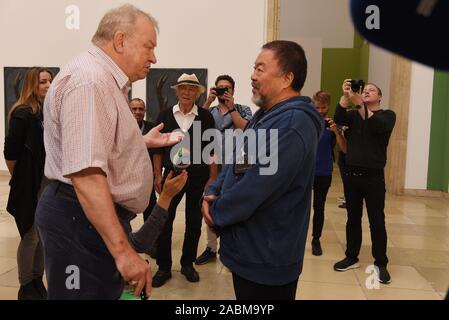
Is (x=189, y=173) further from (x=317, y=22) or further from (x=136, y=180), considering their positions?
(x=317, y=22)

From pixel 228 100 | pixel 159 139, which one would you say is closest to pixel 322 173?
pixel 228 100

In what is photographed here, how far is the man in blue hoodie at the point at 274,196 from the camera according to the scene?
1.96 metres

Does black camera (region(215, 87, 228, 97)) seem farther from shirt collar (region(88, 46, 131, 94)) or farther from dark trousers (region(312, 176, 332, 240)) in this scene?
shirt collar (region(88, 46, 131, 94))

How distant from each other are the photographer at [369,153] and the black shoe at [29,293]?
318 centimetres

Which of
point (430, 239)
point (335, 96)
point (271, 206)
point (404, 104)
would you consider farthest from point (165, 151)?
point (335, 96)

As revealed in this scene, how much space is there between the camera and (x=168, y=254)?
4227 mm

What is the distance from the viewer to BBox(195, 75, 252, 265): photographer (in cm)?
460

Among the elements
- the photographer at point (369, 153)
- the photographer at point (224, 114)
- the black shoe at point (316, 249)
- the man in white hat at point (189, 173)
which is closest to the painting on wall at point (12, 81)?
the photographer at point (224, 114)

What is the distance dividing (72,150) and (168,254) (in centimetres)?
285

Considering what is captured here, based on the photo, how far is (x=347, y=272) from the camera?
4.57 meters

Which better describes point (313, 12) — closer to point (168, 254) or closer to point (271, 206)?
point (168, 254)

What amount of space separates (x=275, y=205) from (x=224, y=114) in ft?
9.61

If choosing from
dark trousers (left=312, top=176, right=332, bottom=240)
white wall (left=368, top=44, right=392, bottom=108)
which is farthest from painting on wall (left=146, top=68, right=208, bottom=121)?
dark trousers (left=312, top=176, right=332, bottom=240)

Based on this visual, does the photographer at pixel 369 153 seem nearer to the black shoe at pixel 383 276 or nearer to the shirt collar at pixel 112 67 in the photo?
the black shoe at pixel 383 276
